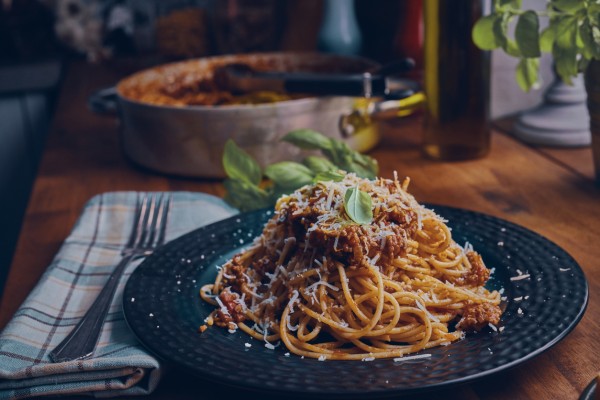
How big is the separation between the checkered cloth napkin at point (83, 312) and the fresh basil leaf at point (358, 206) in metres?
0.27

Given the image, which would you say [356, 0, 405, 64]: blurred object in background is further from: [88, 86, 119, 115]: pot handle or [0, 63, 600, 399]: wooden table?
[88, 86, 119, 115]: pot handle

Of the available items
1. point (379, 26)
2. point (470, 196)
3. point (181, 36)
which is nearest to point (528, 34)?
point (470, 196)

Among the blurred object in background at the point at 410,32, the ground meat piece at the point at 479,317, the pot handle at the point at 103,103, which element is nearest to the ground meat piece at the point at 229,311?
the ground meat piece at the point at 479,317

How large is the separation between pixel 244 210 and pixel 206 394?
0.53 m

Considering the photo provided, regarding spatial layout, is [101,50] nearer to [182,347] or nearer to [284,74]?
[284,74]

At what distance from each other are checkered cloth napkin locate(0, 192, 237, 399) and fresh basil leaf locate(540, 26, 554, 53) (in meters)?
0.58

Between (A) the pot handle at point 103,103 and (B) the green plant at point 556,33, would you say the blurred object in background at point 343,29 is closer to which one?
(A) the pot handle at point 103,103

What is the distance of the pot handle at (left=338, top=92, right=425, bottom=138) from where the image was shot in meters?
1.65

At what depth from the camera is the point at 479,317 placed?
85 cm

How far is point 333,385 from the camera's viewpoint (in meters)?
0.73

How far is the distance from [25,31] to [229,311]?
109 inches

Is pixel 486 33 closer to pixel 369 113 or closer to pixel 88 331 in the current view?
pixel 369 113

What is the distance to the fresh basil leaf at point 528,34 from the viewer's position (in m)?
1.20

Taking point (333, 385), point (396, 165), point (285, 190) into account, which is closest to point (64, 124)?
point (396, 165)
